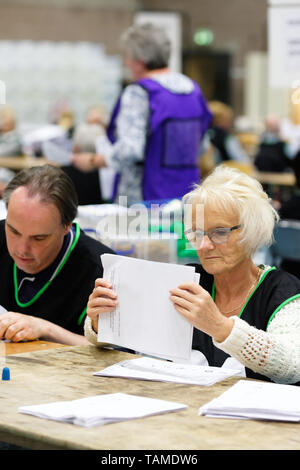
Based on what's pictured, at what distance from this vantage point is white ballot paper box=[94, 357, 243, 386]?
239cm

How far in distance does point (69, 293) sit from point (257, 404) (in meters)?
1.27

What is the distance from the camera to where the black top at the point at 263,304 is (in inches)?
105

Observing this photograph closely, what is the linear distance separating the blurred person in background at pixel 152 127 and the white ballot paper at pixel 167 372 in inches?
98.9

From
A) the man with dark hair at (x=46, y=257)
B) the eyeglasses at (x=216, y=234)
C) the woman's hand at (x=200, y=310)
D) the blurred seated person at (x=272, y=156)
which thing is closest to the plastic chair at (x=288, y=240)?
the man with dark hair at (x=46, y=257)

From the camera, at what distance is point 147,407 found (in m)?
2.08

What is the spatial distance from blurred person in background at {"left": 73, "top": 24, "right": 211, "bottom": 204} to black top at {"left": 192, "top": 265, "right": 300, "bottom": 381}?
2322 millimetres

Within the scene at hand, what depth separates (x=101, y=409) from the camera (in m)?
2.02

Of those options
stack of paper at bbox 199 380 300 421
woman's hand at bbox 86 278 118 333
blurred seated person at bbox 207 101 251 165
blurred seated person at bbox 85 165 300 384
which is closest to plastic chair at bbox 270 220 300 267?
blurred seated person at bbox 85 165 300 384

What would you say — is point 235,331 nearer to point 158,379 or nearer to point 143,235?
point 158,379

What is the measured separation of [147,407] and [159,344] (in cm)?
41

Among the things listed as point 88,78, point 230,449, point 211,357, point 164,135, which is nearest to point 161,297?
point 211,357

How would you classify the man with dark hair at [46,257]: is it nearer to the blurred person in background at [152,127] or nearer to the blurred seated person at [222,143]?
the blurred person in background at [152,127]

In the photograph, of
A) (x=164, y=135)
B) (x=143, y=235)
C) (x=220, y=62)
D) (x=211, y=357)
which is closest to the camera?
(x=211, y=357)

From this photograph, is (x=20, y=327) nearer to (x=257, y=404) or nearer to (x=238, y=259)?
(x=238, y=259)
